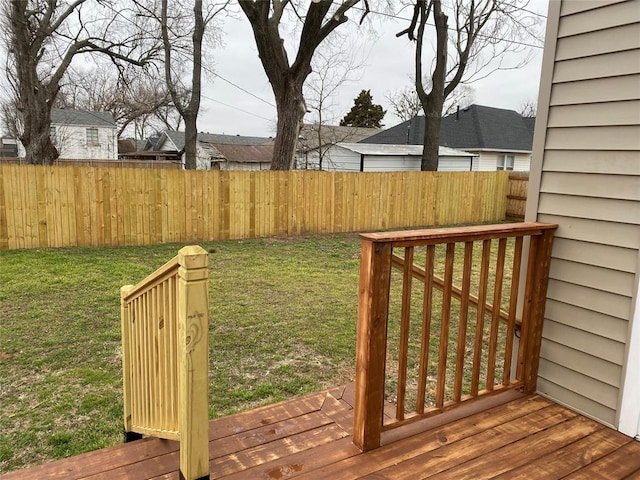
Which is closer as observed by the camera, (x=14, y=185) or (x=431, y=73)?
(x=14, y=185)

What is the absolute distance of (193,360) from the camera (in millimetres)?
1593

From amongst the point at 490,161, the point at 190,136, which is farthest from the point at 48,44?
the point at 490,161

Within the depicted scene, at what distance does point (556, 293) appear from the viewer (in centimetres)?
237

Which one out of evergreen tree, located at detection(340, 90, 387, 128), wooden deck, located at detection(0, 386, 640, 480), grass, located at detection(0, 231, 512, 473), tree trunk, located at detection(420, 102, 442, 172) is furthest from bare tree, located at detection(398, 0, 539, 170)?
evergreen tree, located at detection(340, 90, 387, 128)

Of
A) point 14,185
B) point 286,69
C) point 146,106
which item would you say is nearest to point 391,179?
point 286,69

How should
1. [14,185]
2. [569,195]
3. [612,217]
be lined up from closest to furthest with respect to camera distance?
[612,217]
[569,195]
[14,185]

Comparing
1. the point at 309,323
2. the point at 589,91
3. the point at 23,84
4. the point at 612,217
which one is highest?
Result: the point at 23,84

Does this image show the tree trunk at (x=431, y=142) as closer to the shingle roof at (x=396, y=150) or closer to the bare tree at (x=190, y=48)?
the shingle roof at (x=396, y=150)

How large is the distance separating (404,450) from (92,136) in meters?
A: 27.4

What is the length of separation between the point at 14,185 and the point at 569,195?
797 cm

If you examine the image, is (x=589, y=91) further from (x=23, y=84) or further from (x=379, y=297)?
(x=23, y=84)

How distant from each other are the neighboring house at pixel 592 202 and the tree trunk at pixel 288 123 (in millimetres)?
8421

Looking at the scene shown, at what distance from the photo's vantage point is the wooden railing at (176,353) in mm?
1549

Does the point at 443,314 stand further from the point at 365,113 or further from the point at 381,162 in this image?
the point at 365,113
